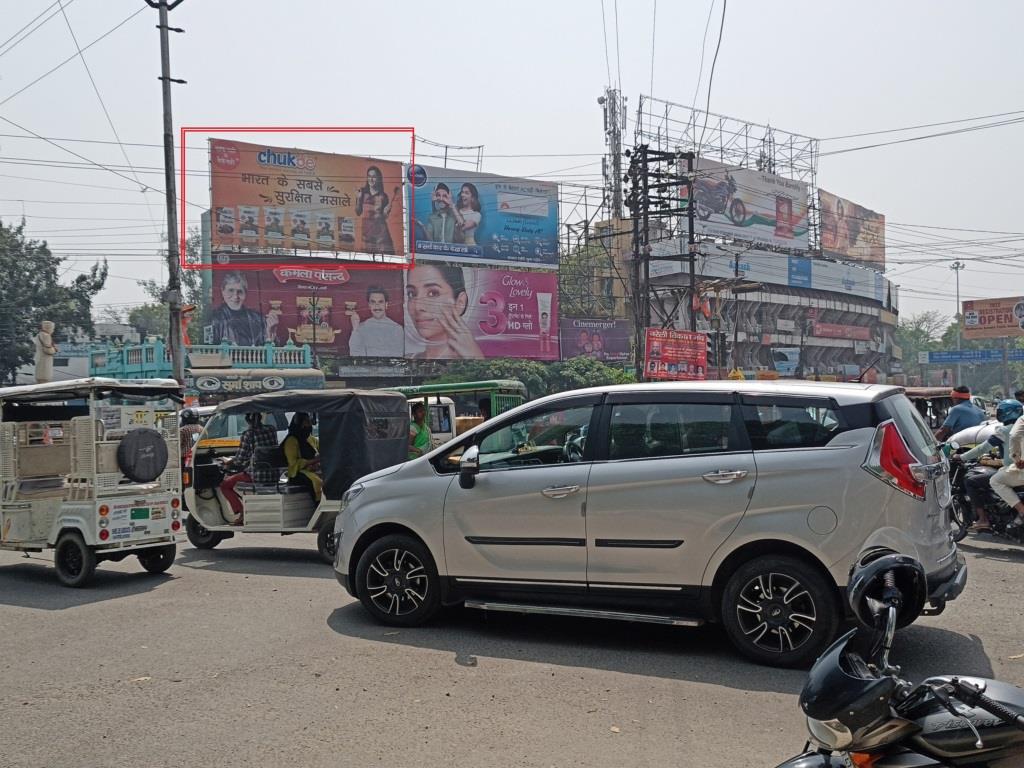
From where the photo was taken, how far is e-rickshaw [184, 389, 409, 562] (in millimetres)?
10344

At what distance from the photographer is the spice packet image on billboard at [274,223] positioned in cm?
4591

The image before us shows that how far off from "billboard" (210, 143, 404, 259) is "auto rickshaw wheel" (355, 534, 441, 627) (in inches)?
1590

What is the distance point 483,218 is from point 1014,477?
44.8 meters

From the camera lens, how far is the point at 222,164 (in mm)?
44469

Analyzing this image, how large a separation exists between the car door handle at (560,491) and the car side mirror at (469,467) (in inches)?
22.4

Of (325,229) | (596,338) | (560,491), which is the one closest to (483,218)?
(325,229)

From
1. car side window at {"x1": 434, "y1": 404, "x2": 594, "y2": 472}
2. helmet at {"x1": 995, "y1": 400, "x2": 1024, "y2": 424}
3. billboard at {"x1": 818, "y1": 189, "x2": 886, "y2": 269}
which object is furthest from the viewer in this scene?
billboard at {"x1": 818, "y1": 189, "x2": 886, "y2": 269}

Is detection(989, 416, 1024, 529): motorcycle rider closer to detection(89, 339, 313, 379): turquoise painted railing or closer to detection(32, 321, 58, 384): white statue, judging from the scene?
detection(32, 321, 58, 384): white statue

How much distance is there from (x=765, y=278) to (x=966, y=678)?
2751 inches

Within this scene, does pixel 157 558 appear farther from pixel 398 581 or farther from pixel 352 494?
pixel 398 581

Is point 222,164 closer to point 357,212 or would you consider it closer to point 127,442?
point 357,212

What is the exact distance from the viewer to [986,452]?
10930mm

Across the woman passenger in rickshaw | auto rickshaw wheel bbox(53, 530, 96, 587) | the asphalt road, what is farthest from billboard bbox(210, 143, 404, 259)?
the asphalt road

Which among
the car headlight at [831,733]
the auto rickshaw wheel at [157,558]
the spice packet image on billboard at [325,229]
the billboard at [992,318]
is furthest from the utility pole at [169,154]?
the billboard at [992,318]
